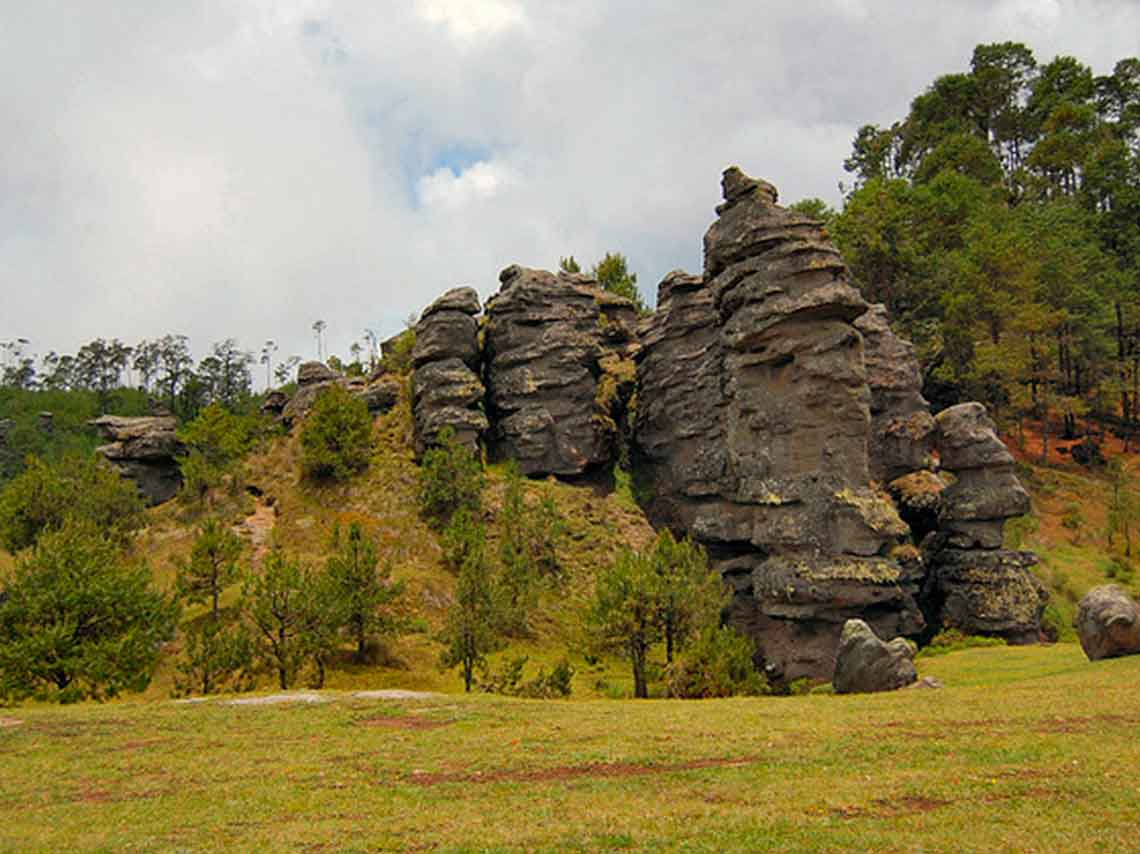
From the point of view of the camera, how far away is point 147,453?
243ft

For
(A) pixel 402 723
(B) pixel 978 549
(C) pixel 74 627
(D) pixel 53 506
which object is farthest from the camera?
(D) pixel 53 506

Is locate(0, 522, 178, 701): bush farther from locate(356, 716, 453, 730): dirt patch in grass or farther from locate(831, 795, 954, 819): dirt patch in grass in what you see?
locate(831, 795, 954, 819): dirt patch in grass

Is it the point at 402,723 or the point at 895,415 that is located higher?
the point at 895,415

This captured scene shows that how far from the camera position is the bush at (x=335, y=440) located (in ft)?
201

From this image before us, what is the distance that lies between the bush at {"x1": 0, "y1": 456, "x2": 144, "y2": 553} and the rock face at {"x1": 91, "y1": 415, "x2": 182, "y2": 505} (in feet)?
52.9

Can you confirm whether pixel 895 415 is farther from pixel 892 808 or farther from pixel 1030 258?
pixel 892 808

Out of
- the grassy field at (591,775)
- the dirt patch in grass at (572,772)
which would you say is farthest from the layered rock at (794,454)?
the dirt patch in grass at (572,772)

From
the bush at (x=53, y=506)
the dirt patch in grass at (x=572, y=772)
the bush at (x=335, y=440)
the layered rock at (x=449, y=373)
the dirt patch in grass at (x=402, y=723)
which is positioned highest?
the layered rock at (x=449, y=373)

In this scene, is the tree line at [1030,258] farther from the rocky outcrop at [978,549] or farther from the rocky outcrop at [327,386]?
the rocky outcrop at [327,386]

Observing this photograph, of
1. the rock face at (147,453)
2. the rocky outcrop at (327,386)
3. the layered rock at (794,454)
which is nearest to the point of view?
the layered rock at (794,454)

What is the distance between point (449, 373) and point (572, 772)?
4965 cm

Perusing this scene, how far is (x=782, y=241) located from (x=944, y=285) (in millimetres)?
35306

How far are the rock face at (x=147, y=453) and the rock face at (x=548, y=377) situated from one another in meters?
34.8

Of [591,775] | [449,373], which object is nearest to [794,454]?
[449,373]
